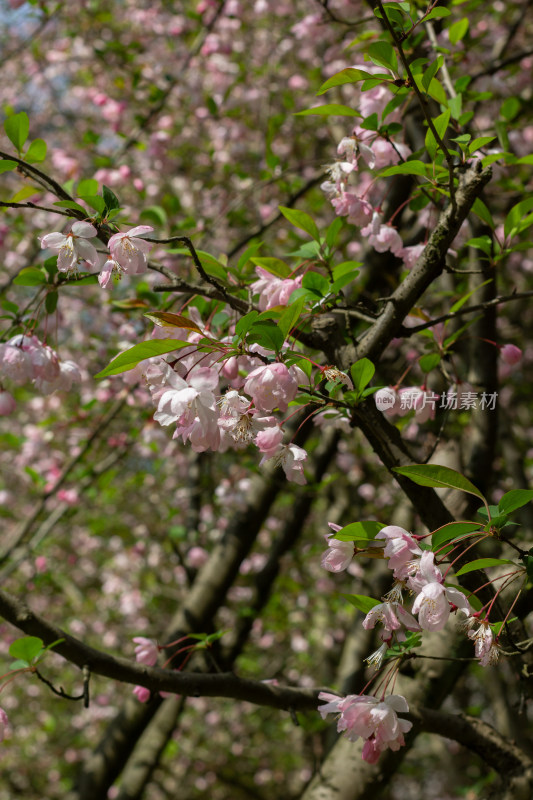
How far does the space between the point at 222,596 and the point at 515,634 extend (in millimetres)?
1696

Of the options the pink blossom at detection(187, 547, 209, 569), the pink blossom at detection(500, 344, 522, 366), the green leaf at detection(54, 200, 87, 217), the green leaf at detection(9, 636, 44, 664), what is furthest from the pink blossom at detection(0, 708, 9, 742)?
the pink blossom at detection(187, 547, 209, 569)

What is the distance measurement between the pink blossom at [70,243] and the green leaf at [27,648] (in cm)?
64

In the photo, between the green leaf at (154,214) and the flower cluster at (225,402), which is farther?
the green leaf at (154,214)

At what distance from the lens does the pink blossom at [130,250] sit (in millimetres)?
1070

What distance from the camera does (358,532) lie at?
0.98 metres

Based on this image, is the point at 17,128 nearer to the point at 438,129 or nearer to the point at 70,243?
the point at 70,243

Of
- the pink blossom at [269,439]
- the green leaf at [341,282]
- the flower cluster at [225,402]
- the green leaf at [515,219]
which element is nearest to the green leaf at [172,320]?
the flower cluster at [225,402]

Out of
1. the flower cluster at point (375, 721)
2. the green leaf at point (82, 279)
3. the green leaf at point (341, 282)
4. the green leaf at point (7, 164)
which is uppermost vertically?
the green leaf at point (7, 164)

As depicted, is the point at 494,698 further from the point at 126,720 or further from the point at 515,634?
the point at 515,634

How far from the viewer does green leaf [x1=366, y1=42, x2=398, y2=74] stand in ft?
3.81

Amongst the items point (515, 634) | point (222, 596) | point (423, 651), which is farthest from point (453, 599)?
point (222, 596)

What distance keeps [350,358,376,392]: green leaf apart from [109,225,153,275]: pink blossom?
391mm

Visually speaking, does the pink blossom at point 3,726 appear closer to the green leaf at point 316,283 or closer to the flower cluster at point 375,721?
the flower cluster at point 375,721

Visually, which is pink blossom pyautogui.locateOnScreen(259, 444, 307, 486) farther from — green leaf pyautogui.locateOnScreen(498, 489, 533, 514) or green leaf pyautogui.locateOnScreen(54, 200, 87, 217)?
green leaf pyautogui.locateOnScreen(54, 200, 87, 217)
